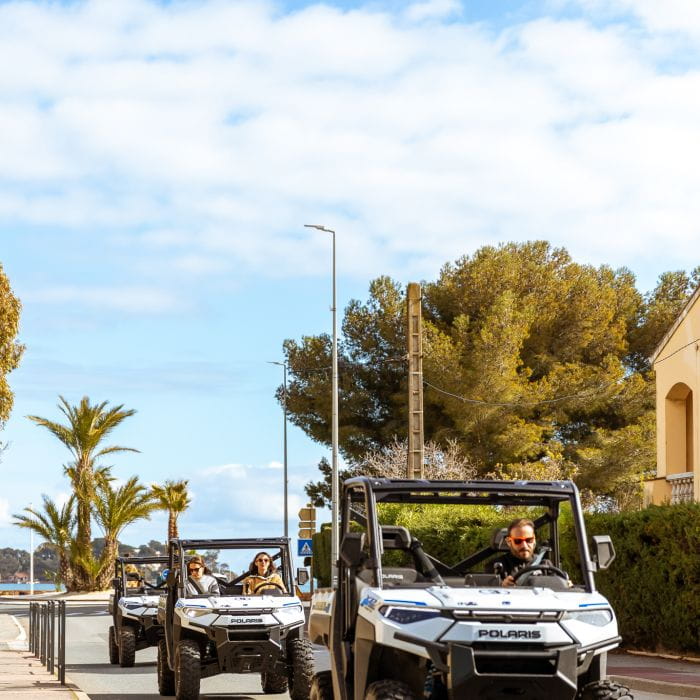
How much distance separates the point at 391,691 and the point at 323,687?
183 cm

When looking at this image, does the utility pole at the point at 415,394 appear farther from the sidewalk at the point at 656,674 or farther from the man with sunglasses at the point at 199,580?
the man with sunglasses at the point at 199,580

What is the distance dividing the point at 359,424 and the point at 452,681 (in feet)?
169

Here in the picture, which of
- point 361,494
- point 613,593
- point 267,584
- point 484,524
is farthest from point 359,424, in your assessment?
point 361,494

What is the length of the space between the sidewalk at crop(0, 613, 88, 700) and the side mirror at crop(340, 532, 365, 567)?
21.4ft

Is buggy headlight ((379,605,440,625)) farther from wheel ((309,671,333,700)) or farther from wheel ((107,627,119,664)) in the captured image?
wheel ((107,627,119,664))

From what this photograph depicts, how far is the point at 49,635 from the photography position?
832 inches

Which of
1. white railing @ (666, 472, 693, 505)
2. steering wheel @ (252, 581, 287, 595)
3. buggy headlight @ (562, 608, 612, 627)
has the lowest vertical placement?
steering wheel @ (252, 581, 287, 595)

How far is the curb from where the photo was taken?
16.5m

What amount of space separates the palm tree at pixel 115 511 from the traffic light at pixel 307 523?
2162 cm

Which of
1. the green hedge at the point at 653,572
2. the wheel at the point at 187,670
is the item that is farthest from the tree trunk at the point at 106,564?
the wheel at the point at 187,670

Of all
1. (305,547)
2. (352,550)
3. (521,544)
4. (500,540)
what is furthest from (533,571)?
(305,547)

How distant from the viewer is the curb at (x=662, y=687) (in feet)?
54.2

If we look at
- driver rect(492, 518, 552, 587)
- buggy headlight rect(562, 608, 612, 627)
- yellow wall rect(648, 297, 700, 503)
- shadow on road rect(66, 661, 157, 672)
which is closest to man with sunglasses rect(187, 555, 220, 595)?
shadow on road rect(66, 661, 157, 672)

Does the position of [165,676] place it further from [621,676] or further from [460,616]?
[460,616]
